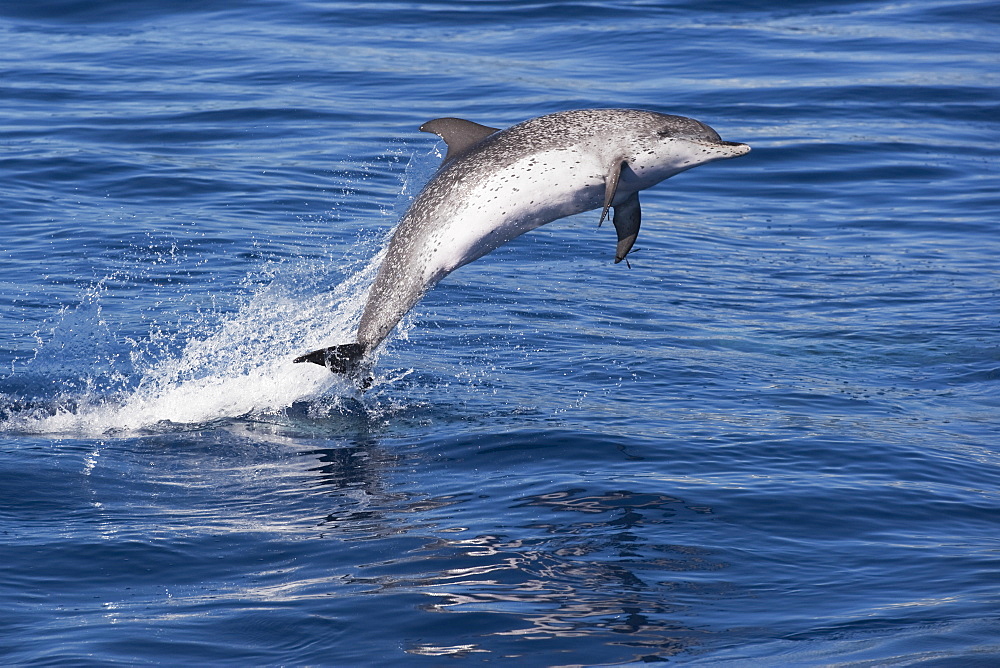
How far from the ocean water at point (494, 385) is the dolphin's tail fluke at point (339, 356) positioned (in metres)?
0.66

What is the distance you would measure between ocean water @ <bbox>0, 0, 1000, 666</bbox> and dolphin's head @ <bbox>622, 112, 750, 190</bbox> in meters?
1.87

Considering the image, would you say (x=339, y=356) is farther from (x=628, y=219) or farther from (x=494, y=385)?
(x=628, y=219)

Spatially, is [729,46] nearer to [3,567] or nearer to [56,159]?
[56,159]

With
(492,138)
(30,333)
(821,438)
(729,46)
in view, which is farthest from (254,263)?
(729,46)

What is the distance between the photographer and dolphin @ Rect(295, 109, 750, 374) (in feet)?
29.2

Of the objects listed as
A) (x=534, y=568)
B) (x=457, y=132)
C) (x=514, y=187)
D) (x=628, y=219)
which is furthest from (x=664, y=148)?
(x=534, y=568)

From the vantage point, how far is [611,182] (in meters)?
8.67

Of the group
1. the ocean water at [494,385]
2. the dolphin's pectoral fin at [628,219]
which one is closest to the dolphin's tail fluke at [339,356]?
the ocean water at [494,385]

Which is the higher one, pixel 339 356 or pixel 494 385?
pixel 339 356

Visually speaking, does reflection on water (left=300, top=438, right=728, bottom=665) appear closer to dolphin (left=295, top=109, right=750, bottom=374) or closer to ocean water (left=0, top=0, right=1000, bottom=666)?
ocean water (left=0, top=0, right=1000, bottom=666)

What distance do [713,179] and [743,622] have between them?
1241 centimetres

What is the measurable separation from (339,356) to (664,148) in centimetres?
257

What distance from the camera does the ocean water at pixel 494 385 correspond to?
266 inches

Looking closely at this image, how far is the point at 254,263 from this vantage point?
45.5 feet
